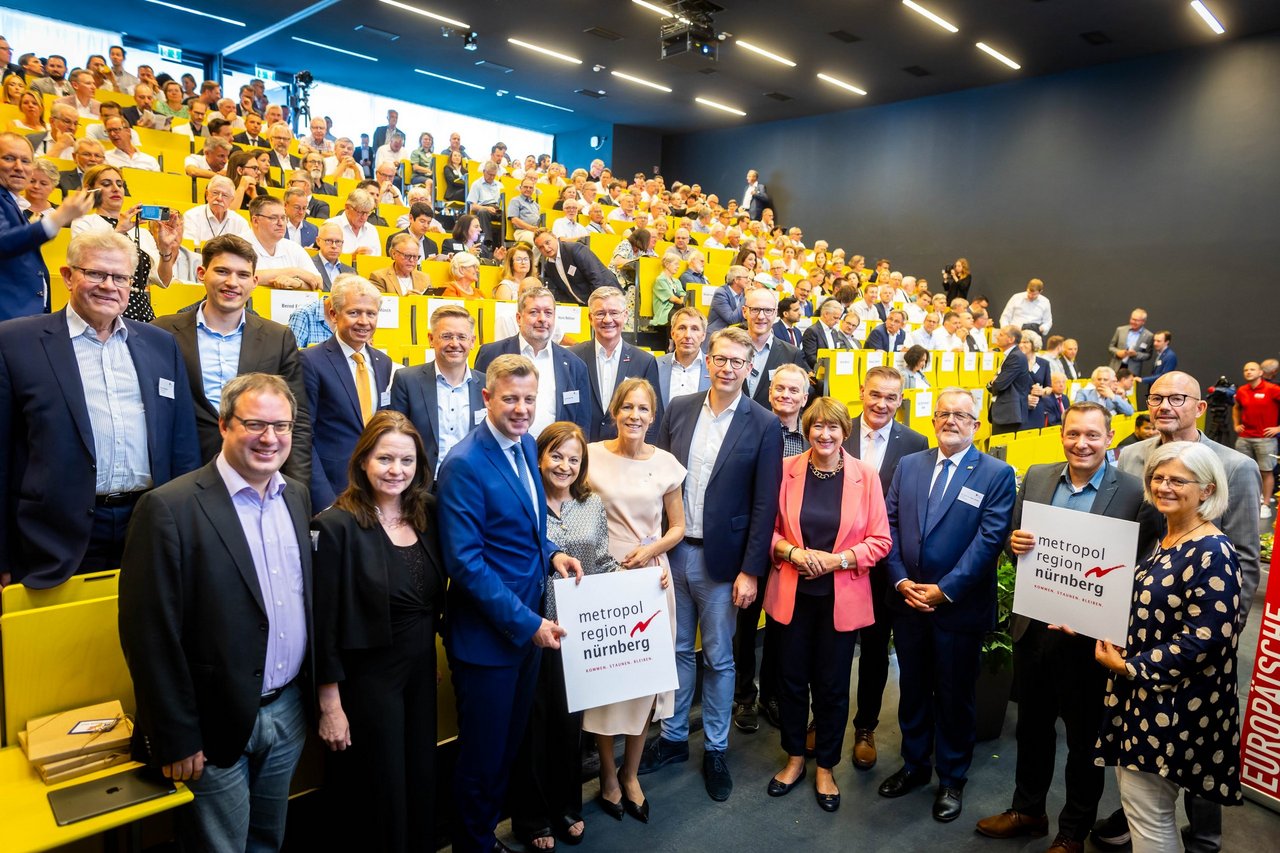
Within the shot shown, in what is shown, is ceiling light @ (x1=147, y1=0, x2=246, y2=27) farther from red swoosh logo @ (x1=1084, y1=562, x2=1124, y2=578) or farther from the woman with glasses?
red swoosh logo @ (x1=1084, y1=562, x2=1124, y2=578)

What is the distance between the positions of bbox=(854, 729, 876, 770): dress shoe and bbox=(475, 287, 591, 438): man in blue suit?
1.83 metres

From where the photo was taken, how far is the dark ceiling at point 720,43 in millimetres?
10078

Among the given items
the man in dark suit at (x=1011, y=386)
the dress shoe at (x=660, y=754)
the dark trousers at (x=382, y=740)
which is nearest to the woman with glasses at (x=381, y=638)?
the dark trousers at (x=382, y=740)

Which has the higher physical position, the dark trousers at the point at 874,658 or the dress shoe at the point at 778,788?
the dark trousers at the point at 874,658

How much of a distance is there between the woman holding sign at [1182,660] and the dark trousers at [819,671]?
2.97ft

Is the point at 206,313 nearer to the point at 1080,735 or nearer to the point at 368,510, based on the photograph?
the point at 368,510

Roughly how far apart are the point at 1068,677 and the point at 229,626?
2584 mm

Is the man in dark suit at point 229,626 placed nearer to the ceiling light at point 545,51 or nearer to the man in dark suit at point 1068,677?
the man in dark suit at point 1068,677

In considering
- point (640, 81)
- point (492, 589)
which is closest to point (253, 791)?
point (492, 589)

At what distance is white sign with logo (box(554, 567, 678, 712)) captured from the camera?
92.9 inches

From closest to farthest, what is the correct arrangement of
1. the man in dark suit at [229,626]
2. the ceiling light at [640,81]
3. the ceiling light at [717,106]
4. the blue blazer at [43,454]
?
the man in dark suit at [229,626], the blue blazer at [43,454], the ceiling light at [640,81], the ceiling light at [717,106]

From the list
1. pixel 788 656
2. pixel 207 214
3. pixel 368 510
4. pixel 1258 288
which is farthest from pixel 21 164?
pixel 1258 288

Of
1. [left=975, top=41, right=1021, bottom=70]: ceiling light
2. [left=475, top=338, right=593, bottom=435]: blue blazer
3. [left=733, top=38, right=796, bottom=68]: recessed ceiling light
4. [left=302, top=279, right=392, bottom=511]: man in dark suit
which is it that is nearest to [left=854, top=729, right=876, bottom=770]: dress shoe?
[left=475, top=338, right=593, bottom=435]: blue blazer

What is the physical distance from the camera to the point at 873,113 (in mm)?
15023
